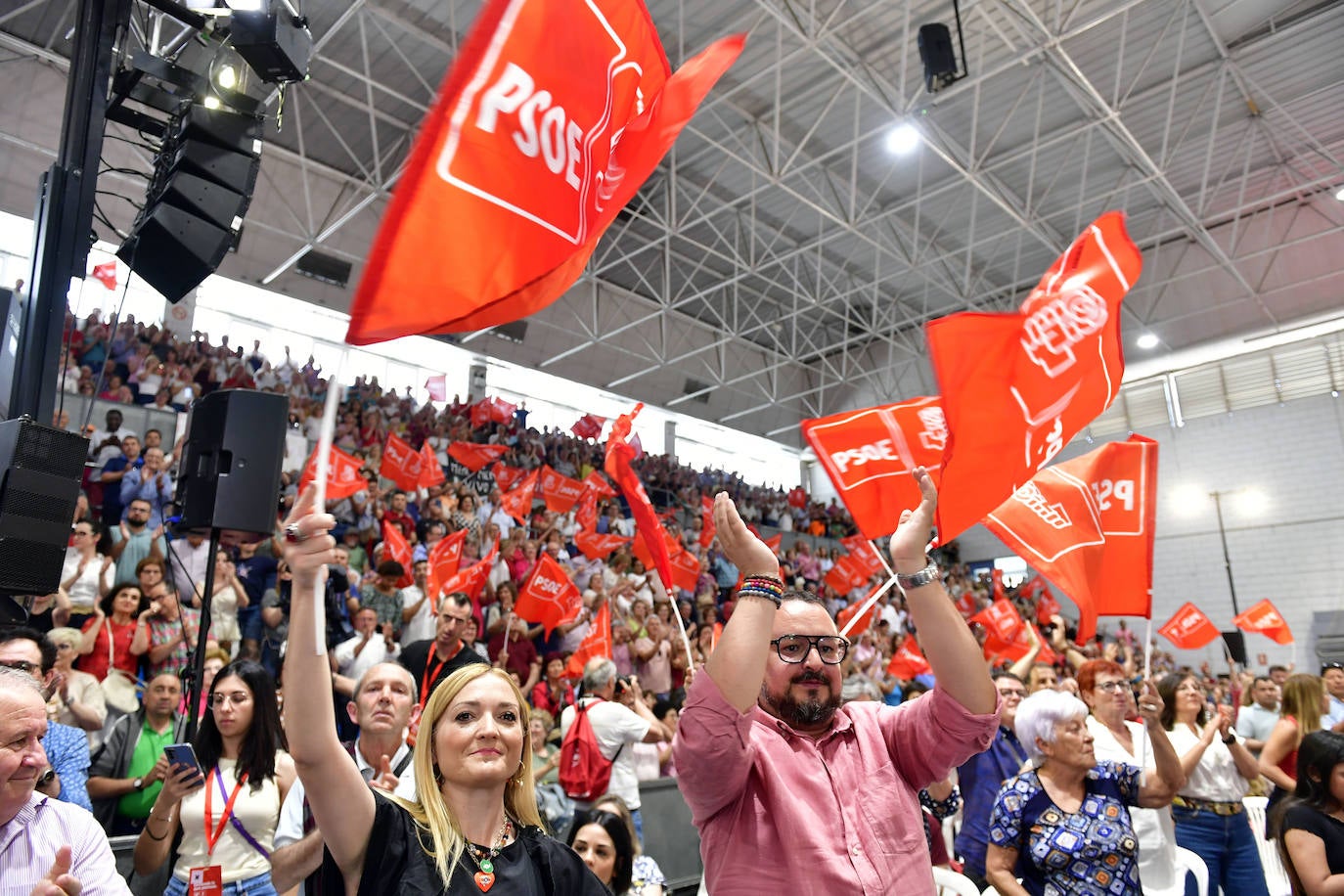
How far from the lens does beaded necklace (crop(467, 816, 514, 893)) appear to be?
144 centimetres

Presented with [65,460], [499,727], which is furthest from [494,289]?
[65,460]

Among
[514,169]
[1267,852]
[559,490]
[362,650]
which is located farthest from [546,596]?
[514,169]

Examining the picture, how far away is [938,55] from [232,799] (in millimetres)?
8521

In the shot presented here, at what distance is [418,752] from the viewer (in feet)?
5.17

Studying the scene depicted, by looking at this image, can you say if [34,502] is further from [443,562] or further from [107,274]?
[107,274]

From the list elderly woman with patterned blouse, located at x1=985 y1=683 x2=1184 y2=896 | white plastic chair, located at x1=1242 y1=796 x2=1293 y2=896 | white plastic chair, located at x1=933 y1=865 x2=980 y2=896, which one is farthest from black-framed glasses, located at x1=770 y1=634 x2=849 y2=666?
white plastic chair, located at x1=1242 y1=796 x2=1293 y2=896

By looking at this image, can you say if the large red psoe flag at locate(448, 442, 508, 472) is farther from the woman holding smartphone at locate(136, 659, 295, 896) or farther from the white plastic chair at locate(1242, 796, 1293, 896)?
the white plastic chair at locate(1242, 796, 1293, 896)

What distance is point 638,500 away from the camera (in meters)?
3.49

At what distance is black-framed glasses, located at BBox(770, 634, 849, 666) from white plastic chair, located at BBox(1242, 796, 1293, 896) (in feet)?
12.2

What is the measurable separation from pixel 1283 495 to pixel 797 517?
28.4 ft

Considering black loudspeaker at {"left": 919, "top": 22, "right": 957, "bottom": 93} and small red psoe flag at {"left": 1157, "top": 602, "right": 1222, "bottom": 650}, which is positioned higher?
black loudspeaker at {"left": 919, "top": 22, "right": 957, "bottom": 93}

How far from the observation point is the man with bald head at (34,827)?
1.60 metres

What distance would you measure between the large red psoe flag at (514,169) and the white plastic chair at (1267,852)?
438cm

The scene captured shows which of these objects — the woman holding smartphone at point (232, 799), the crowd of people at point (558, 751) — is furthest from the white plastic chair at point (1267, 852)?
the woman holding smartphone at point (232, 799)
